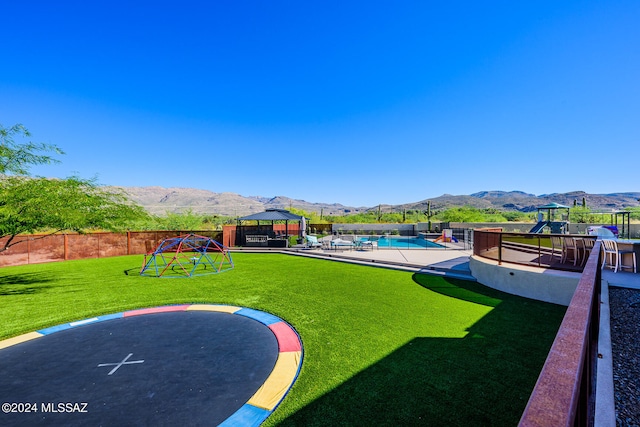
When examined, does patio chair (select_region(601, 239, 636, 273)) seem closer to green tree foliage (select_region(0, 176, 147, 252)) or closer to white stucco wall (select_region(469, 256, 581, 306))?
white stucco wall (select_region(469, 256, 581, 306))

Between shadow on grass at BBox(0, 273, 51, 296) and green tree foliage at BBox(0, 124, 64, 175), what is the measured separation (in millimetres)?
3587

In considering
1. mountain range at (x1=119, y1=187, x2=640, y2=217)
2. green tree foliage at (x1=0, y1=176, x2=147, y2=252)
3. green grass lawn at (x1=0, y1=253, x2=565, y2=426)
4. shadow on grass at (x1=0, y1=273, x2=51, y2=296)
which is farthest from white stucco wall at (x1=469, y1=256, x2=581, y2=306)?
mountain range at (x1=119, y1=187, x2=640, y2=217)

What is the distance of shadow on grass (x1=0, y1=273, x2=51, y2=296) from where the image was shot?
26.6ft

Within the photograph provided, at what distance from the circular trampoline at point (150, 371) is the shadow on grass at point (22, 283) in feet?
14.8

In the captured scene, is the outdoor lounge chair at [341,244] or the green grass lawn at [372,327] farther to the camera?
the outdoor lounge chair at [341,244]

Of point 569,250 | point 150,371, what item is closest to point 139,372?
point 150,371

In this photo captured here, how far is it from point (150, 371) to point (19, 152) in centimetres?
853

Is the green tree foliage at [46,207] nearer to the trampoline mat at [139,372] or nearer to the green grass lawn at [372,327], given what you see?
the green grass lawn at [372,327]

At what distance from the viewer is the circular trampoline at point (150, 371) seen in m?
3.07

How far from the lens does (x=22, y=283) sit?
919 cm

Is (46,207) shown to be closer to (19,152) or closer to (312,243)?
(19,152)

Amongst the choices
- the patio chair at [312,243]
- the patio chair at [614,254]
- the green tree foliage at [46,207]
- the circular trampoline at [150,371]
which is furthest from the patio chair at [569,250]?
the green tree foliage at [46,207]

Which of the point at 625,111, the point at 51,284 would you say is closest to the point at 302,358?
the point at 51,284

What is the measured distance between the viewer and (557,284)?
21.0 feet
